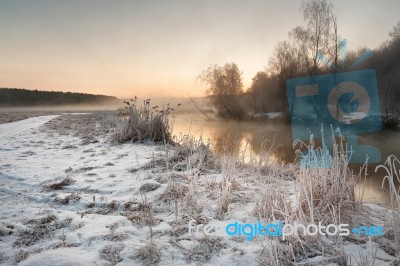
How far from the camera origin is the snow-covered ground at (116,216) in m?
2.01

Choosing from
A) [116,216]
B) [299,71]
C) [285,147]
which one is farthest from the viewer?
[299,71]

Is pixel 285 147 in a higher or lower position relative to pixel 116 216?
lower

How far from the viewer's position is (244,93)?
30.6m

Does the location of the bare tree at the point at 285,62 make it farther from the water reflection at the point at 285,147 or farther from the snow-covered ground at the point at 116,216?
the snow-covered ground at the point at 116,216

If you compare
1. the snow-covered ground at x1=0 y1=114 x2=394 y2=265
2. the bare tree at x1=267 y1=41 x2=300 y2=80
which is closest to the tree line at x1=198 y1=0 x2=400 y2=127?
the bare tree at x1=267 y1=41 x2=300 y2=80

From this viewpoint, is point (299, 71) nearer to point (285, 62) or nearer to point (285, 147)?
point (285, 62)

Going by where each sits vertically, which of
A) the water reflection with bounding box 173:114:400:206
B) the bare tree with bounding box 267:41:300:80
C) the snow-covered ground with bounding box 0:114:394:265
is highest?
the bare tree with bounding box 267:41:300:80

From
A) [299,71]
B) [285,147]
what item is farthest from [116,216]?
[299,71]

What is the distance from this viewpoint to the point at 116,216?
2.71 m

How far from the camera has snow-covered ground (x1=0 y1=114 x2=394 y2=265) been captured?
2008mm

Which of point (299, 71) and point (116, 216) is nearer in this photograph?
point (116, 216)

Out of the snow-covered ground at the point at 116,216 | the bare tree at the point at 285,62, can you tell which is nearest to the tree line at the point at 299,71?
the bare tree at the point at 285,62

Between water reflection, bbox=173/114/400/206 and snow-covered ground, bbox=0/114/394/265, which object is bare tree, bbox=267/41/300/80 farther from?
snow-covered ground, bbox=0/114/394/265

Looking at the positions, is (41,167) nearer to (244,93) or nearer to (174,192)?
(174,192)
